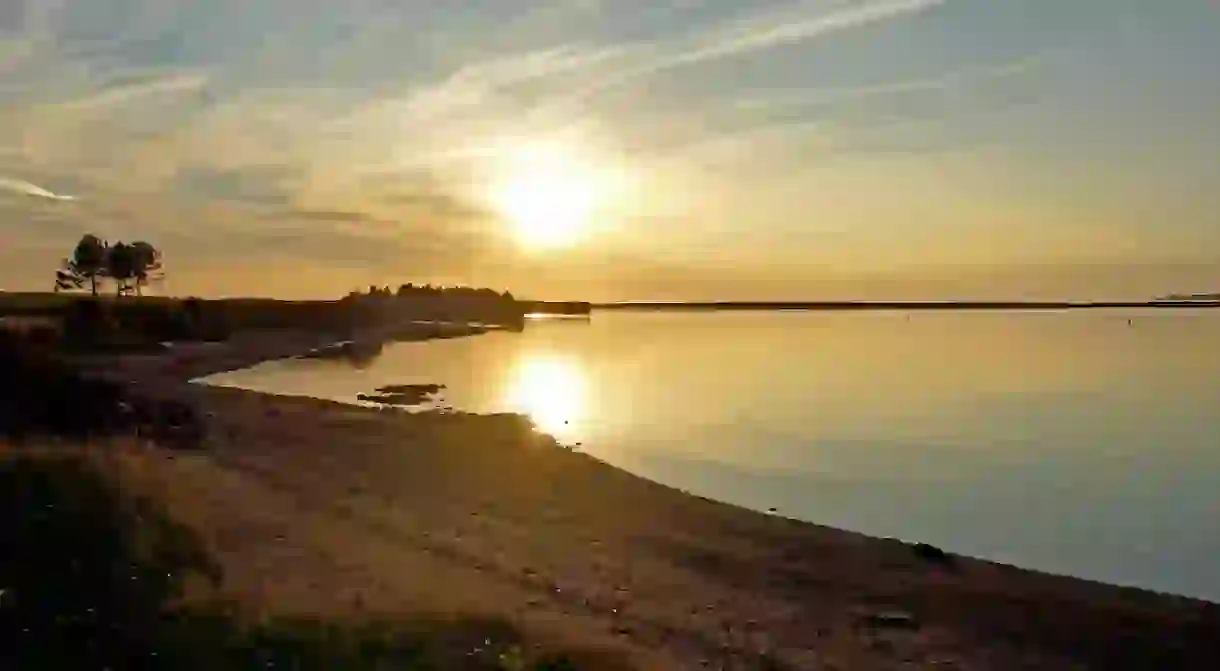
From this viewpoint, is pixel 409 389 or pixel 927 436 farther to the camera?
pixel 409 389

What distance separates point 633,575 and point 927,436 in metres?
33.9

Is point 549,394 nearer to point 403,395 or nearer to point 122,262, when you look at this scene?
point 403,395

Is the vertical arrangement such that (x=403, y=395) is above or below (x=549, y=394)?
above

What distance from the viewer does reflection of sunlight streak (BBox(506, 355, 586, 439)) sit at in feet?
174

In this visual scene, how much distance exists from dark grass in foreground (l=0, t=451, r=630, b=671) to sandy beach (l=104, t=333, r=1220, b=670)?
88cm

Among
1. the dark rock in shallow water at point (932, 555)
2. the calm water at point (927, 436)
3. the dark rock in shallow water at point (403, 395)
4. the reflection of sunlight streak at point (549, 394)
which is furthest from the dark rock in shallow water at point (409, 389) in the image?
the dark rock in shallow water at point (932, 555)

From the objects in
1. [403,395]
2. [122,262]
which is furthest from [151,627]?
[122,262]

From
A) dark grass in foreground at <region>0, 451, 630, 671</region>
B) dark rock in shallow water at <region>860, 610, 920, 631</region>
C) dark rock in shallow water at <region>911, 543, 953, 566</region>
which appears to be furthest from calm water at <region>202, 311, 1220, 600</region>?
dark grass in foreground at <region>0, 451, 630, 671</region>

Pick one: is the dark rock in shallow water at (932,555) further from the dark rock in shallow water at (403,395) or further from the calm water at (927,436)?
the dark rock in shallow water at (403,395)

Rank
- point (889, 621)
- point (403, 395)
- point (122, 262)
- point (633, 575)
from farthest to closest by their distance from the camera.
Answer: point (122, 262), point (403, 395), point (633, 575), point (889, 621)

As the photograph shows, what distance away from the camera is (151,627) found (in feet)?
35.9

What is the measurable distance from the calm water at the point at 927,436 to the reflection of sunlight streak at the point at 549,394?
0.23 meters

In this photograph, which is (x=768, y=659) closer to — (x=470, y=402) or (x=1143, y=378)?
(x=470, y=402)

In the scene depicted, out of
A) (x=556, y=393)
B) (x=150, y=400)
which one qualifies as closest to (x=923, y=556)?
(x=150, y=400)
